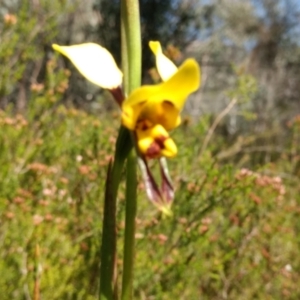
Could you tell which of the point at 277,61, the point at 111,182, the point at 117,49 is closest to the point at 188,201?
the point at 111,182

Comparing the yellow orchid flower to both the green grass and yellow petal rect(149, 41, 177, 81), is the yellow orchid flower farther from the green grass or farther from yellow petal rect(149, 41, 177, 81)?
the green grass

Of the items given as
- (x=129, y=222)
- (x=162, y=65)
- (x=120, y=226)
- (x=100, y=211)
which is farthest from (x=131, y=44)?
(x=100, y=211)

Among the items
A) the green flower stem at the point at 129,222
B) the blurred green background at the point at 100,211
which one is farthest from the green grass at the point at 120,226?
the green flower stem at the point at 129,222

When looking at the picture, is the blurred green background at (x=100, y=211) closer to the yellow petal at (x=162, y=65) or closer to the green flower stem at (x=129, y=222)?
the green flower stem at (x=129, y=222)

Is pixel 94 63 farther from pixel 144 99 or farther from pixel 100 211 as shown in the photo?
pixel 100 211

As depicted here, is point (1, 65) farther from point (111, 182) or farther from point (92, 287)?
point (111, 182)

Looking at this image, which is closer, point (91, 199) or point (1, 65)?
point (91, 199)
